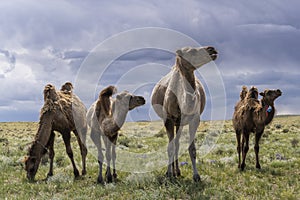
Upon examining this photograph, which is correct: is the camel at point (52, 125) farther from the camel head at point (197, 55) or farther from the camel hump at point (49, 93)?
the camel head at point (197, 55)

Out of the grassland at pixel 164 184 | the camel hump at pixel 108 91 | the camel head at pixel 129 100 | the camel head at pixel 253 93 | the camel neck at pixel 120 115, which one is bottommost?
the grassland at pixel 164 184

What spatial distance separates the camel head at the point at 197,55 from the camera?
6.68 meters

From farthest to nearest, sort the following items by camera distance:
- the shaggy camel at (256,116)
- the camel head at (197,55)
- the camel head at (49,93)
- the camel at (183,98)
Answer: the shaggy camel at (256,116)
the camel head at (49,93)
the camel at (183,98)
the camel head at (197,55)

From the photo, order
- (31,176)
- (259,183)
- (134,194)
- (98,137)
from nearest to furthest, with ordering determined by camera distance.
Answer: (134,194) → (259,183) → (98,137) → (31,176)

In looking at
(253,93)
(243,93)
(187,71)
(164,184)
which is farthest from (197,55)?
(243,93)

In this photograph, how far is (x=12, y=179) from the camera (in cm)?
971

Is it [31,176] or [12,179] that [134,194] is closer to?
[31,176]

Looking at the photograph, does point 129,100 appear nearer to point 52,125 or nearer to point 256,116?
point 52,125

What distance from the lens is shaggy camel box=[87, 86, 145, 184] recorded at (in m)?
8.14

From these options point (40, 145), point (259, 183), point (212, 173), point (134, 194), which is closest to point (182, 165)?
point (212, 173)

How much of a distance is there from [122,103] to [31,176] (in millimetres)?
3709

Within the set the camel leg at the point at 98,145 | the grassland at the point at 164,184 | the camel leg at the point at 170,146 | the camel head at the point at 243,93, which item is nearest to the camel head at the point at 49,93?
the camel leg at the point at 98,145

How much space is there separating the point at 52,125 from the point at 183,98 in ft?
14.8

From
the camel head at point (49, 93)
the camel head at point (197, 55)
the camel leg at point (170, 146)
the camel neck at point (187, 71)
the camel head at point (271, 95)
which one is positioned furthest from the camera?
the camel head at point (271, 95)
